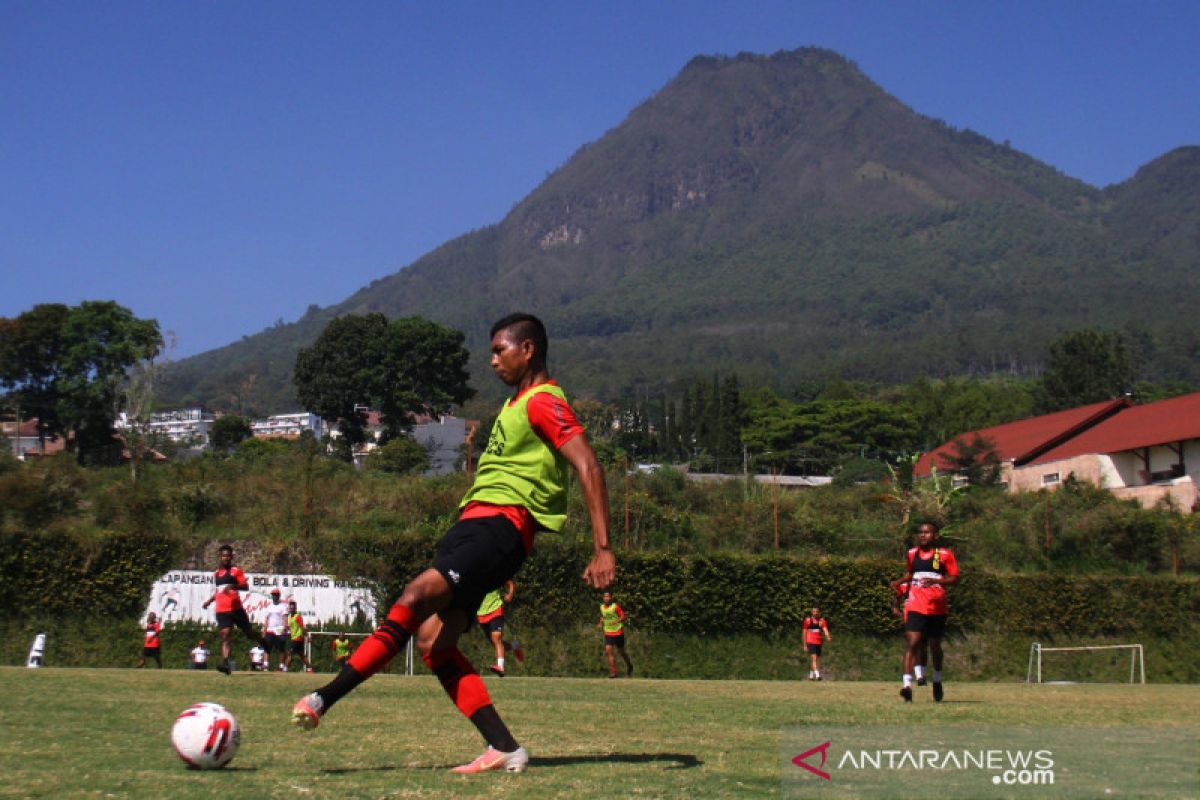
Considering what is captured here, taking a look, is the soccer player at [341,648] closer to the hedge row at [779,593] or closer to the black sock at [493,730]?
the hedge row at [779,593]

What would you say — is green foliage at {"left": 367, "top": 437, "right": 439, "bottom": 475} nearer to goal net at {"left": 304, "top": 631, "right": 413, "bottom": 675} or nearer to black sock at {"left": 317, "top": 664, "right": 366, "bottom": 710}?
goal net at {"left": 304, "top": 631, "right": 413, "bottom": 675}

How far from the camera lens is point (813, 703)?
12.5 m

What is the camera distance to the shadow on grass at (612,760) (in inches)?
256

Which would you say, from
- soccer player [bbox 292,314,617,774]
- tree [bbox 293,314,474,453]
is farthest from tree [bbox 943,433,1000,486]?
soccer player [bbox 292,314,617,774]

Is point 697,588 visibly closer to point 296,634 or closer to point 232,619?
point 296,634

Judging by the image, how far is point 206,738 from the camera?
6254mm

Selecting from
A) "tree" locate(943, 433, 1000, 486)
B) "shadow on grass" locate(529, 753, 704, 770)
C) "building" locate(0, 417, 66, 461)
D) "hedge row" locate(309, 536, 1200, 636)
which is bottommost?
"hedge row" locate(309, 536, 1200, 636)

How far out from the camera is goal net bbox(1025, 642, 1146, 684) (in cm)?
3044

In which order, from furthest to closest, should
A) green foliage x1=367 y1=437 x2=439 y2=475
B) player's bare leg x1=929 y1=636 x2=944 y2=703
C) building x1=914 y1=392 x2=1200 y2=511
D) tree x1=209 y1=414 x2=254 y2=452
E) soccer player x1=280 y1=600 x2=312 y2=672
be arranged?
tree x1=209 y1=414 x2=254 y2=452 → green foliage x1=367 y1=437 x2=439 y2=475 → building x1=914 y1=392 x2=1200 y2=511 → soccer player x1=280 y1=600 x2=312 y2=672 → player's bare leg x1=929 y1=636 x2=944 y2=703

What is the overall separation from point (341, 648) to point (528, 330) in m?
21.0

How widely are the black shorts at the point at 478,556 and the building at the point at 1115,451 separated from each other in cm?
4330

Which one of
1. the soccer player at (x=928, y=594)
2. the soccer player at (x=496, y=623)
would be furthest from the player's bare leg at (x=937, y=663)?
the soccer player at (x=496, y=623)

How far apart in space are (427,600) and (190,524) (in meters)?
32.2

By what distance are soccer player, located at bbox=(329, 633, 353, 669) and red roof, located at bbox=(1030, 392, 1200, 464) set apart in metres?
39.0
